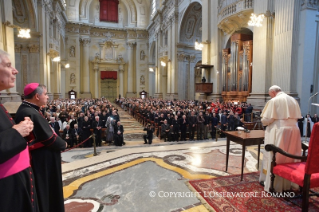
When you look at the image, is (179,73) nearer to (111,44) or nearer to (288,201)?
(111,44)

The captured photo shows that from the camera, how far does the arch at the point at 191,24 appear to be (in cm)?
2215

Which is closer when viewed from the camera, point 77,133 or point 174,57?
point 77,133

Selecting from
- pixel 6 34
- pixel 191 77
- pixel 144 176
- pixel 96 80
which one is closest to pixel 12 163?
pixel 144 176

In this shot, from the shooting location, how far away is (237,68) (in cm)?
1472

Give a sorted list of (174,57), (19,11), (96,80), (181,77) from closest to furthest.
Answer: (19,11) → (174,57) → (181,77) → (96,80)

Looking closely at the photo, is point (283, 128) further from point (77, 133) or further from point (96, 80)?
point (96, 80)

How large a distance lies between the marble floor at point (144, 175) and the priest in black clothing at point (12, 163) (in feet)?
5.70

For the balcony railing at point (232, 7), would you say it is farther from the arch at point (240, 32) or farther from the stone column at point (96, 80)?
the stone column at point (96, 80)

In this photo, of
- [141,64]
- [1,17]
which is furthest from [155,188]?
[141,64]

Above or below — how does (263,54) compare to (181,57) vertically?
below

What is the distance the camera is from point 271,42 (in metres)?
11.6

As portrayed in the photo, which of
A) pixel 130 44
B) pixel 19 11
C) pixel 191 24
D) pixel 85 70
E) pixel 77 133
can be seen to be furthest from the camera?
pixel 130 44

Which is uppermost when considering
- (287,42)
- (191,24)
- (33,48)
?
(191,24)

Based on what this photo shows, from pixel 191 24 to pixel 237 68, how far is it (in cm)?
1152
